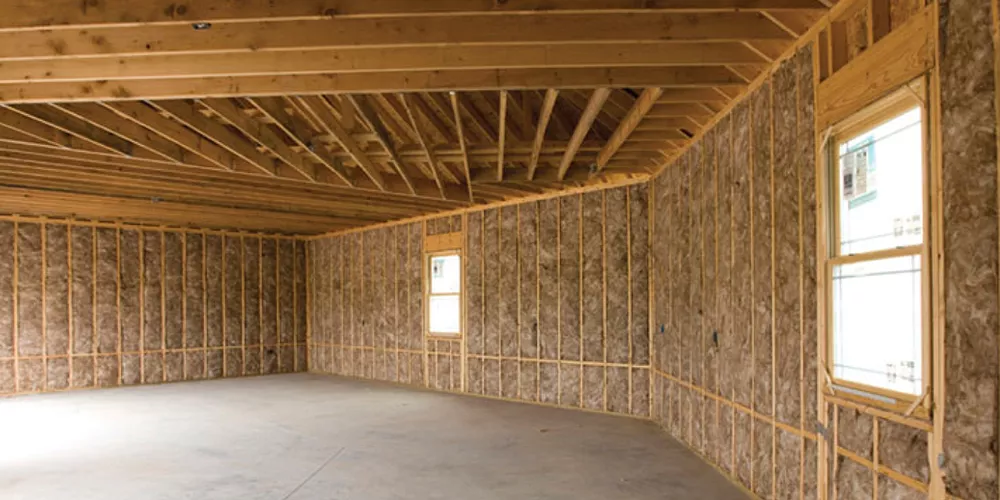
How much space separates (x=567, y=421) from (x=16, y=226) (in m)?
10.8

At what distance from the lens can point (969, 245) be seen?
309 cm

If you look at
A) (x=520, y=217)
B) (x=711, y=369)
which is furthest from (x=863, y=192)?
(x=520, y=217)

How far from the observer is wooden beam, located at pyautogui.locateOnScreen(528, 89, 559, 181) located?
20.3 feet

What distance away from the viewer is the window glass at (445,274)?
1282cm

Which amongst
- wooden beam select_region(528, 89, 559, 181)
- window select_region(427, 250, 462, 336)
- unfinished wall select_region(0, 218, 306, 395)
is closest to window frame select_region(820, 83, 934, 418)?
wooden beam select_region(528, 89, 559, 181)

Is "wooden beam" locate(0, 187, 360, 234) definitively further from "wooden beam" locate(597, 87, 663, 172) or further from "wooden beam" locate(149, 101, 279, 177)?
"wooden beam" locate(597, 87, 663, 172)

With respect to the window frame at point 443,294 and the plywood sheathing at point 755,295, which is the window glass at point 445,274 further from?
the plywood sheathing at point 755,295

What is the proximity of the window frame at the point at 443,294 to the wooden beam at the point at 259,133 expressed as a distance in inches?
154

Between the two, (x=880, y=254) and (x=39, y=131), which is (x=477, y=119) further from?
(x=880, y=254)

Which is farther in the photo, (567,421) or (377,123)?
(567,421)

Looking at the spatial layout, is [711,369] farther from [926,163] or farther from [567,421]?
[926,163]

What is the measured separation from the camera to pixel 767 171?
5438 mm

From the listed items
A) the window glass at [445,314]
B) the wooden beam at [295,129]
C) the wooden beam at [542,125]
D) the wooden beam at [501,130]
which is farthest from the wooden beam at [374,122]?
the window glass at [445,314]

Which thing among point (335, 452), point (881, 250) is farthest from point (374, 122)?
point (881, 250)
